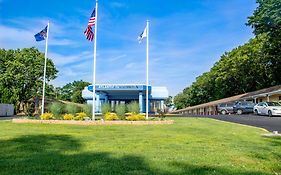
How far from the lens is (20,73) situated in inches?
2205

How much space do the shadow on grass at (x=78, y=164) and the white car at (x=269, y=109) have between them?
25.2 metres

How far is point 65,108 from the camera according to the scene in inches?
928

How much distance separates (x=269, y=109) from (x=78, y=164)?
27.3 m

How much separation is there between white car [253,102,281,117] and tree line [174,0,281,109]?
864 cm

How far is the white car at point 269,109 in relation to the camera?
30.6 meters

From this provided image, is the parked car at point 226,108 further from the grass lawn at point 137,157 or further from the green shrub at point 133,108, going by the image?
the grass lawn at point 137,157

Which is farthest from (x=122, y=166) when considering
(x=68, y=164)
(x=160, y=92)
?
(x=160, y=92)

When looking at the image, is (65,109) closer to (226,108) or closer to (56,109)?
(56,109)

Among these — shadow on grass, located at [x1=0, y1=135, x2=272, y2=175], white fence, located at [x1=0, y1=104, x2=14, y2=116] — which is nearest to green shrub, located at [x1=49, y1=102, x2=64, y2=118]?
shadow on grass, located at [x1=0, y1=135, x2=272, y2=175]

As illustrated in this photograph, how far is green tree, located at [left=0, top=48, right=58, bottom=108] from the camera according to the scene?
54.7 meters

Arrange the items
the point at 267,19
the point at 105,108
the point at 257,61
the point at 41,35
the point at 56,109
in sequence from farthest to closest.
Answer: the point at 257,61 → the point at 267,19 → the point at 41,35 → the point at 105,108 → the point at 56,109

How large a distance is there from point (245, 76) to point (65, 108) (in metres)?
45.4

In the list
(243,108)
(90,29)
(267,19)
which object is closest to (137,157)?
(90,29)

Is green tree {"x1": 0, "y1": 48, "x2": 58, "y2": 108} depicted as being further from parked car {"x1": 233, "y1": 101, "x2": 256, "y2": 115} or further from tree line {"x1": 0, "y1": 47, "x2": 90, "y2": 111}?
parked car {"x1": 233, "y1": 101, "x2": 256, "y2": 115}
